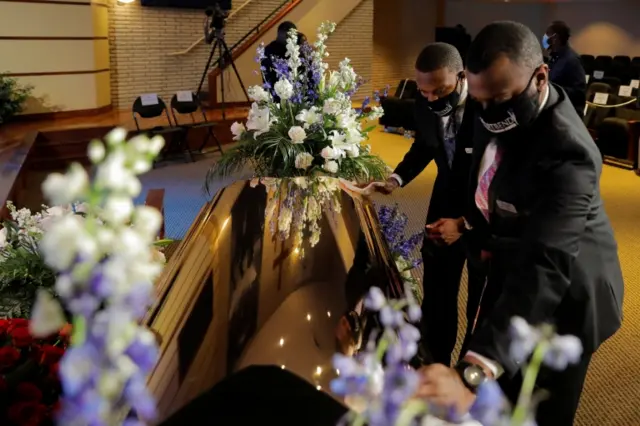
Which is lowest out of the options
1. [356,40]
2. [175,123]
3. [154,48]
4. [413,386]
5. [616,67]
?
[175,123]

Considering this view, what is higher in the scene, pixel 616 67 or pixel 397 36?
pixel 397 36

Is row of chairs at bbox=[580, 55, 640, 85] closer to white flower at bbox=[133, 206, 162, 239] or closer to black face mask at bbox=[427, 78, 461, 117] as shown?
black face mask at bbox=[427, 78, 461, 117]

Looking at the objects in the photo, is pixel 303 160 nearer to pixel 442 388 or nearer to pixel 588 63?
pixel 442 388

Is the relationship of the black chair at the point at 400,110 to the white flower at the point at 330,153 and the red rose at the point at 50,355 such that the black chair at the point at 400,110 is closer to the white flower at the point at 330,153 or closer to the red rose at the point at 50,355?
the white flower at the point at 330,153

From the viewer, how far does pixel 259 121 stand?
7.39 feet

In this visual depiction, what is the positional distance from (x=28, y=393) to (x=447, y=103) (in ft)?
4.93

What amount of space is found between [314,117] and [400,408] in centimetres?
178

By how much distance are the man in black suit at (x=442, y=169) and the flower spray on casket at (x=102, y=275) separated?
1552mm

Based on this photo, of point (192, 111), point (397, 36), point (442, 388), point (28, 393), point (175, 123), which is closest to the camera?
point (442, 388)

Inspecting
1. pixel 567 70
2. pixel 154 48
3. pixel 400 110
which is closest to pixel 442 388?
pixel 567 70

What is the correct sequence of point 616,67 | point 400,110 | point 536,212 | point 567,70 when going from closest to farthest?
point 536,212 → point 567,70 → point 400,110 → point 616,67

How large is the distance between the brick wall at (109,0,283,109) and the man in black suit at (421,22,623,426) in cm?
871

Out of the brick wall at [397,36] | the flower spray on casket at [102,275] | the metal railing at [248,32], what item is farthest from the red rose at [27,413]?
the brick wall at [397,36]

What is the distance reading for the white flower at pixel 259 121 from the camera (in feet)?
7.36
